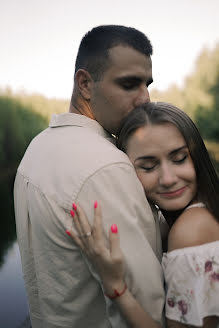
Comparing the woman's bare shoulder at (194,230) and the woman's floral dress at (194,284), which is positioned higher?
the woman's bare shoulder at (194,230)

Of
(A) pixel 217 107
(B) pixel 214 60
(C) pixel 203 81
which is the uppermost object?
(B) pixel 214 60

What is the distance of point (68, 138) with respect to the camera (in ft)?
4.87

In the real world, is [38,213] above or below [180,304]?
above

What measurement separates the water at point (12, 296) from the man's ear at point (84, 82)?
4431mm

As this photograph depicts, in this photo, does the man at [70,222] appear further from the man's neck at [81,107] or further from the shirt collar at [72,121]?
the man's neck at [81,107]

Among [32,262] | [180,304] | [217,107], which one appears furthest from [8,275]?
[217,107]

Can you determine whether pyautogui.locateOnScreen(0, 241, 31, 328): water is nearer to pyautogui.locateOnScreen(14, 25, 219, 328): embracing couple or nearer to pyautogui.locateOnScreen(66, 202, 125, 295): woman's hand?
pyautogui.locateOnScreen(14, 25, 219, 328): embracing couple

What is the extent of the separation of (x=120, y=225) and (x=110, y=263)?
0.15 meters

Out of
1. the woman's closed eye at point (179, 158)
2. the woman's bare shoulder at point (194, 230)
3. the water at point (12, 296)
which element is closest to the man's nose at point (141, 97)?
the woman's closed eye at point (179, 158)

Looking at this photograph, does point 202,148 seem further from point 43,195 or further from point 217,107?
point 217,107

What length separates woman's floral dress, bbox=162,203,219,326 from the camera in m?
1.35

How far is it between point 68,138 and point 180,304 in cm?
87

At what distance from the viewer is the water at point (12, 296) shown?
572 centimetres

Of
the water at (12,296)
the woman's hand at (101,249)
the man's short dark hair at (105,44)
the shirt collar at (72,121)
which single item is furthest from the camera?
the water at (12,296)
